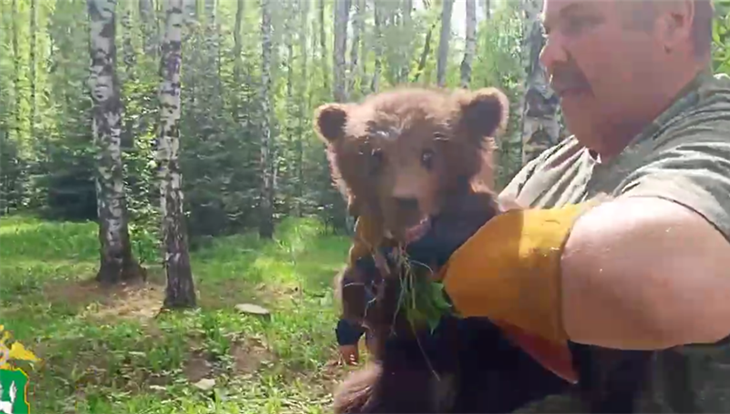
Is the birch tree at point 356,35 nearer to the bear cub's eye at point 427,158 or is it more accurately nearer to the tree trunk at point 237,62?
the tree trunk at point 237,62

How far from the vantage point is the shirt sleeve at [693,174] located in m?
0.51

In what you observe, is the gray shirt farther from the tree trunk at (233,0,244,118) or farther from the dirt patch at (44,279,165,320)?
the tree trunk at (233,0,244,118)

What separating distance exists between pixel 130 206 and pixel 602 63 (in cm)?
480

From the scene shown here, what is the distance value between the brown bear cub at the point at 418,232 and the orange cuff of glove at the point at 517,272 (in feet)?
0.20

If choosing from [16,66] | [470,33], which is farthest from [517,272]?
[16,66]

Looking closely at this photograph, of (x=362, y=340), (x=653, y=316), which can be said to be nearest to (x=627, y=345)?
(x=653, y=316)

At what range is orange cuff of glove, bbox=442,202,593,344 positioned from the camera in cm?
53

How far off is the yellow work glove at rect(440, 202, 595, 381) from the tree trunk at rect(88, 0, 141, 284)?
4336 mm

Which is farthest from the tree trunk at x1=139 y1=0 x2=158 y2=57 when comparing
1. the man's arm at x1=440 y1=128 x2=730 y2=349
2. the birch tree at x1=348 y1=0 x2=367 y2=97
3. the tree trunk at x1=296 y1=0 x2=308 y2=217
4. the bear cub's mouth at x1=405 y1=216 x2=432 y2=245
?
the man's arm at x1=440 y1=128 x2=730 y2=349

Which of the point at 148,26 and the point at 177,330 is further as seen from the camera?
the point at 148,26

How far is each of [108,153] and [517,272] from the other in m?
4.66

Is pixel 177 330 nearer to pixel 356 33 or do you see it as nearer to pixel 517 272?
pixel 517 272

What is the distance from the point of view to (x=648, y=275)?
18.7 inches

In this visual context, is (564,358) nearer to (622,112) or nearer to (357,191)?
(622,112)
